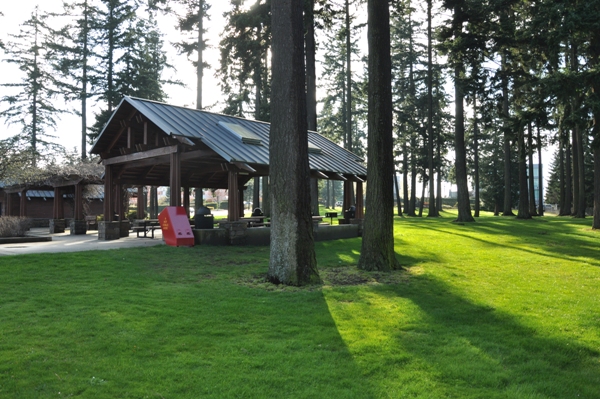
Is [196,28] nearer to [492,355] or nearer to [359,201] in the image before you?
[359,201]

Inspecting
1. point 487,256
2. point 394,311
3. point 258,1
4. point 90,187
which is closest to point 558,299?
point 394,311

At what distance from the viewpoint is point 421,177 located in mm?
41969

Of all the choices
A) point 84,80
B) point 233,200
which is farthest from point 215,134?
point 84,80

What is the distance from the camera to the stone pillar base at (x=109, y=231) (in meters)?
17.2

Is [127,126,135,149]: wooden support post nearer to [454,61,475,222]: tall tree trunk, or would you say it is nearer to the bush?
the bush

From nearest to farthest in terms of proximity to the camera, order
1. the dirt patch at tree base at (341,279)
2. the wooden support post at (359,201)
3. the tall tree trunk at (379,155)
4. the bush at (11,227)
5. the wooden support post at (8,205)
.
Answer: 1. the dirt patch at tree base at (341,279)
2. the tall tree trunk at (379,155)
3. the bush at (11,227)
4. the wooden support post at (359,201)
5. the wooden support post at (8,205)

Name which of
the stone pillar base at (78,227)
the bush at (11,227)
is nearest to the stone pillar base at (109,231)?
the bush at (11,227)

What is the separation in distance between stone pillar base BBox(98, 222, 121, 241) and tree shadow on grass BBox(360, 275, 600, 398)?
13.8 meters

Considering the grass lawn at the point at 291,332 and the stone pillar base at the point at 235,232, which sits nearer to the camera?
the grass lawn at the point at 291,332

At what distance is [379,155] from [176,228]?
6.90 meters

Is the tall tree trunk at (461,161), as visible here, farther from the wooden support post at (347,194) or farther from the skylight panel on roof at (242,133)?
the skylight panel on roof at (242,133)

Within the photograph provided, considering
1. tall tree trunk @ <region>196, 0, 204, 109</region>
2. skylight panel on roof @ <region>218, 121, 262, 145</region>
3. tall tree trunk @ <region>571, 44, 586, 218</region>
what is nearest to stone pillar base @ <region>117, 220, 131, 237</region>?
skylight panel on roof @ <region>218, 121, 262, 145</region>

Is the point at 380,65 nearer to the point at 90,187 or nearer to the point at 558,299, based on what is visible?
the point at 558,299

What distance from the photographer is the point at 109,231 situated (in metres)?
17.3
